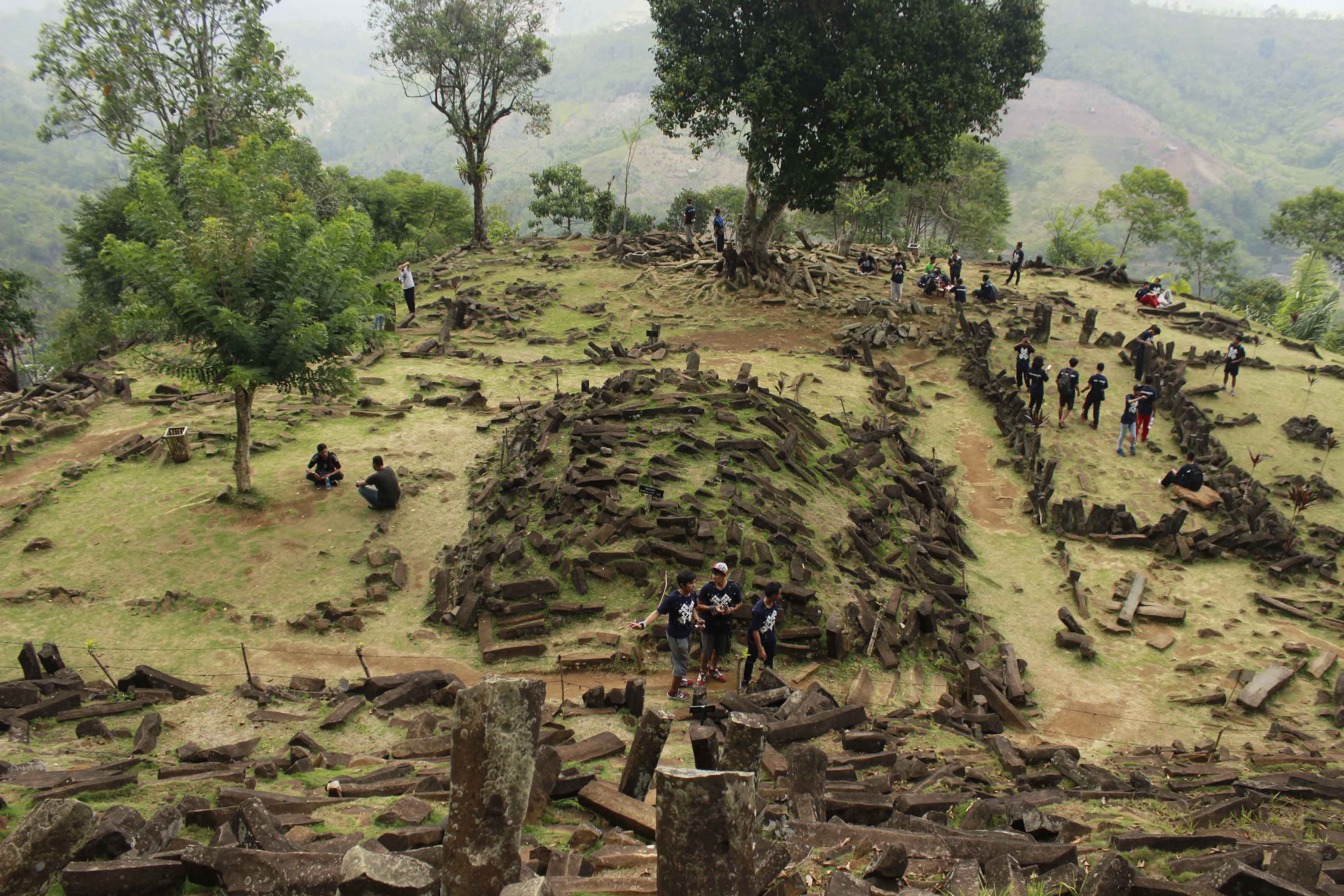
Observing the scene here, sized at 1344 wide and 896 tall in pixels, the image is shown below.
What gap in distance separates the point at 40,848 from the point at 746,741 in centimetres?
405

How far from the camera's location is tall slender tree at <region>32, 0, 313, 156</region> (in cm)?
3159

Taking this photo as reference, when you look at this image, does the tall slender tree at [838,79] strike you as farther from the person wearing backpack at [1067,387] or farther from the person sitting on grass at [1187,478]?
the person sitting on grass at [1187,478]

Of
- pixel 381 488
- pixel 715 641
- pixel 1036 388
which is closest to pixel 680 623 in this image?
pixel 715 641

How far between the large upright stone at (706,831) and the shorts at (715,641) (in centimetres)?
592

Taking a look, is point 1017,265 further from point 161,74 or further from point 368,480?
point 161,74

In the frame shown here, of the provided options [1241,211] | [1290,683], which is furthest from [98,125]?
[1241,211]

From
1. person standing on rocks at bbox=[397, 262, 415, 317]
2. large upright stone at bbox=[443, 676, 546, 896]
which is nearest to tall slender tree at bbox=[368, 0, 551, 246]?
person standing on rocks at bbox=[397, 262, 415, 317]

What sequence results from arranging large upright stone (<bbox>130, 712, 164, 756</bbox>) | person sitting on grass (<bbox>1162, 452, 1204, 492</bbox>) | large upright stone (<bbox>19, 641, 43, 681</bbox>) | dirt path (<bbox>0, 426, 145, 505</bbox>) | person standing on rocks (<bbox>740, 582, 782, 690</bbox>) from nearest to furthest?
1. large upright stone (<bbox>130, 712, 164, 756</bbox>)
2. large upright stone (<bbox>19, 641, 43, 681</bbox>)
3. person standing on rocks (<bbox>740, 582, 782, 690</bbox>)
4. dirt path (<bbox>0, 426, 145, 505</bbox>)
5. person sitting on grass (<bbox>1162, 452, 1204, 492</bbox>)

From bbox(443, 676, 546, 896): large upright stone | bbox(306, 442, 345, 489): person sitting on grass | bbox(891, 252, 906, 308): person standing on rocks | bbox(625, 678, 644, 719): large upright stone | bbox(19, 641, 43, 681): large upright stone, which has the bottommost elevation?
bbox(19, 641, 43, 681): large upright stone

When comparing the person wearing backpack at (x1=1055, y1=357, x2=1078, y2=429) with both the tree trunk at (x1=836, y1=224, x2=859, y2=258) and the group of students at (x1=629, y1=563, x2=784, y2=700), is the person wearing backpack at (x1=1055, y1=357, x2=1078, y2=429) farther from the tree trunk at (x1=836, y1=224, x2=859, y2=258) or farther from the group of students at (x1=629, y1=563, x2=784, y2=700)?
the tree trunk at (x1=836, y1=224, x2=859, y2=258)

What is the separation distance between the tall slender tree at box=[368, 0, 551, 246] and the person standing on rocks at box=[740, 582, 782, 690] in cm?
3348

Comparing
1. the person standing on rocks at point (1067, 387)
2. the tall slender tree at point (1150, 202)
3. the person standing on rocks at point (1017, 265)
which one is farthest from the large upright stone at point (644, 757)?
the tall slender tree at point (1150, 202)

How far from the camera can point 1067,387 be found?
19859 millimetres

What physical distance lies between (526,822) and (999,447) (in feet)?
56.1
